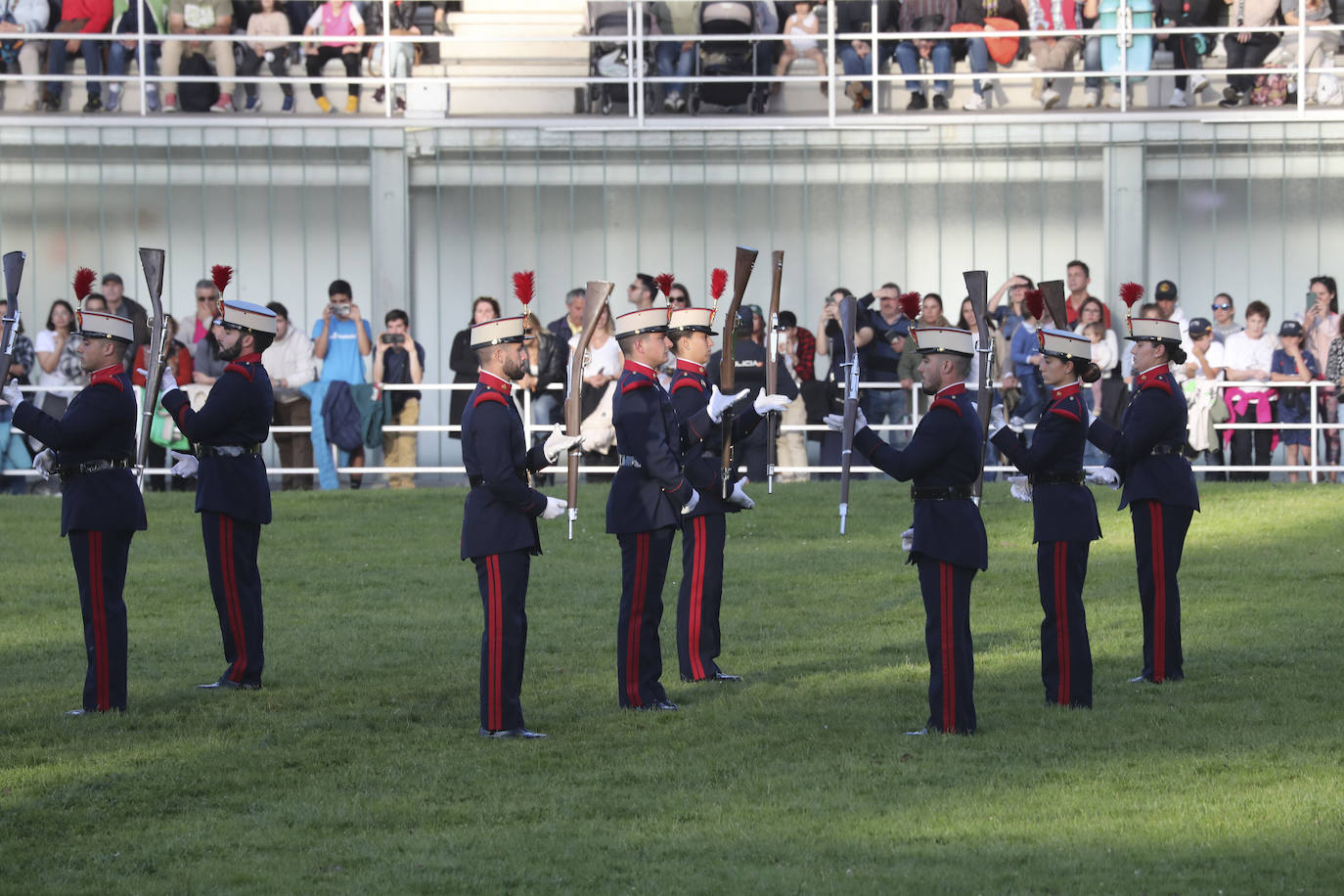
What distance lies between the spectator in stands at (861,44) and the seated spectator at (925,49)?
222 millimetres

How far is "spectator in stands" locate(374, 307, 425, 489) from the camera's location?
1930cm

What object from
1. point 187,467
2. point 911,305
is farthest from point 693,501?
point 187,467

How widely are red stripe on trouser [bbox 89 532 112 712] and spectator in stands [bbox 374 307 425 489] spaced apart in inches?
360

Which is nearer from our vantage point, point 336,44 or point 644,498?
point 644,498

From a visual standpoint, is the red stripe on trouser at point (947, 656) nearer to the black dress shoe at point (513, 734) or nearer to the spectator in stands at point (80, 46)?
the black dress shoe at point (513, 734)

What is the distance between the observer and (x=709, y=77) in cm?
2152

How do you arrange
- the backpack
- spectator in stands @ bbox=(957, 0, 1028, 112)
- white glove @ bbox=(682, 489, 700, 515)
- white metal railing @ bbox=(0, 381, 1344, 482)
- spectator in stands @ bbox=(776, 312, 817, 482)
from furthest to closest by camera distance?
the backpack
spectator in stands @ bbox=(957, 0, 1028, 112)
spectator in stands @ bbox=(776, 312, 817, 482)
white metal railing @ bbox=(0, 381, 1344, 482)
white glove @ bbox=(682, 489, 700, 515)

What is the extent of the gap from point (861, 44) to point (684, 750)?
14411mm

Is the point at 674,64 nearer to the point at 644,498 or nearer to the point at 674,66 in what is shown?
the point at 674,66

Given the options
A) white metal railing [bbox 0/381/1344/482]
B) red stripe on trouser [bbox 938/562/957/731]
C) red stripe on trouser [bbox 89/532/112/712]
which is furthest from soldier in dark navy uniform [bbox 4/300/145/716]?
white metal railing [bbox 0/381/1344/482]

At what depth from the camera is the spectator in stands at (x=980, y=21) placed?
21.9 meters

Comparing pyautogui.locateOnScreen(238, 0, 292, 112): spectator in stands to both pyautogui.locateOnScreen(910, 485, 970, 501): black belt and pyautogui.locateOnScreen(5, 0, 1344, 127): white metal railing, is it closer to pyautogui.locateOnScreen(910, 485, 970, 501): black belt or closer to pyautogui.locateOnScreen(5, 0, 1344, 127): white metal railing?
pyautogui.locateOnScreen(5, 0, 1344, 127): white metal railing

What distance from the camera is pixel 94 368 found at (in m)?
10.4

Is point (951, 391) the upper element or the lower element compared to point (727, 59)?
lower
